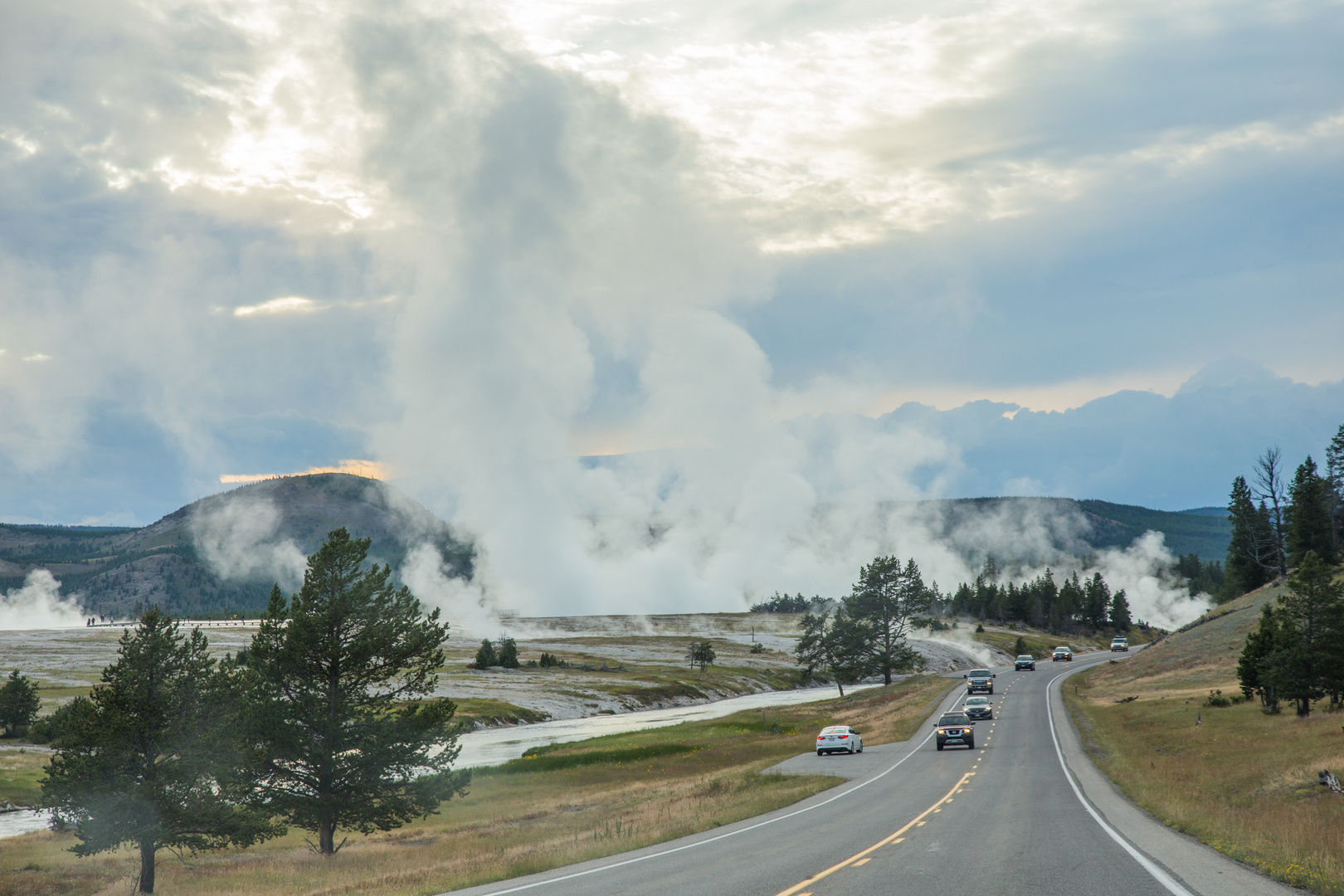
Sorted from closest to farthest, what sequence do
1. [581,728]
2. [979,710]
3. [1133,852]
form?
1. [1133,852]
2. [979,710]
3. [581,728]

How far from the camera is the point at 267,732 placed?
30.8m

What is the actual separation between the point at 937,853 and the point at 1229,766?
22.1m

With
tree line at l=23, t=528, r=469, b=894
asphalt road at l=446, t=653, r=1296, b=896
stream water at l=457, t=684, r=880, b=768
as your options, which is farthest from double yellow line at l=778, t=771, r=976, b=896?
stream water at l=457, t=684, r=880, b=768

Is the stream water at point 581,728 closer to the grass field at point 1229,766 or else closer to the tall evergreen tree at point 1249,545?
the grass field at point 1229,766

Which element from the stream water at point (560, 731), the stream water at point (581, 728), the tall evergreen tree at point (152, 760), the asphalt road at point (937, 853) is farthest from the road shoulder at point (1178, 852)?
the stream water at point (581, 728)

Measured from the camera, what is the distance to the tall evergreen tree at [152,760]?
2772 cm

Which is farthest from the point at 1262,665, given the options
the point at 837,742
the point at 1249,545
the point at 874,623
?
the point at 1249,545

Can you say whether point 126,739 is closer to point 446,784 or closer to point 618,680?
point 446,784

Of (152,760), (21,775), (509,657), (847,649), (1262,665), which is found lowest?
(509,657)

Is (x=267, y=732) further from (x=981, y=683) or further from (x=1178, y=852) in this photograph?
(x=981, y=683)

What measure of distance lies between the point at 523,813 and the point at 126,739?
18347mm

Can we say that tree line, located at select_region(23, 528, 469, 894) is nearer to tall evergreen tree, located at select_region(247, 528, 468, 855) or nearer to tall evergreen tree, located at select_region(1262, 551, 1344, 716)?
tall evergreen tree, located at select_region(247, 528, 468, 855)

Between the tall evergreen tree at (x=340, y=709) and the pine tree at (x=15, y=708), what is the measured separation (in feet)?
219

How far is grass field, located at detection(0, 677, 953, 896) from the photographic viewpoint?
22380 millimetres
